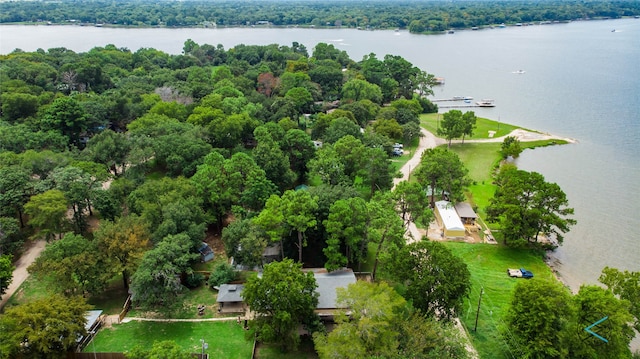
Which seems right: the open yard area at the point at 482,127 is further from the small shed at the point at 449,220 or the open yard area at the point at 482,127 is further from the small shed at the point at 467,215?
the small shed at the point at 449,220

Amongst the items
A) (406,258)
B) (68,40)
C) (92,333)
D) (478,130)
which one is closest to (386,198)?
(406,258)

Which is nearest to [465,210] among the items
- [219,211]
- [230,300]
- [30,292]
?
[219,211]

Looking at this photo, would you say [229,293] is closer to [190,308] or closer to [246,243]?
[190,308]

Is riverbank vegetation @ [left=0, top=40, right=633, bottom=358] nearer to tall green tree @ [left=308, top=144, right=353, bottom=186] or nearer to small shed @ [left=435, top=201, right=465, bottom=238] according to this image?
tall green tree @ [left=308, top=144, right=353, bottom=186]

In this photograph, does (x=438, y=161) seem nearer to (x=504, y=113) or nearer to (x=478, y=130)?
(x=478, y=130)

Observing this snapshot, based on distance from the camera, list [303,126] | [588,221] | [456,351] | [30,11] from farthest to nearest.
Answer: [30,11] < [303,126] < [588,221] < [456,351]
